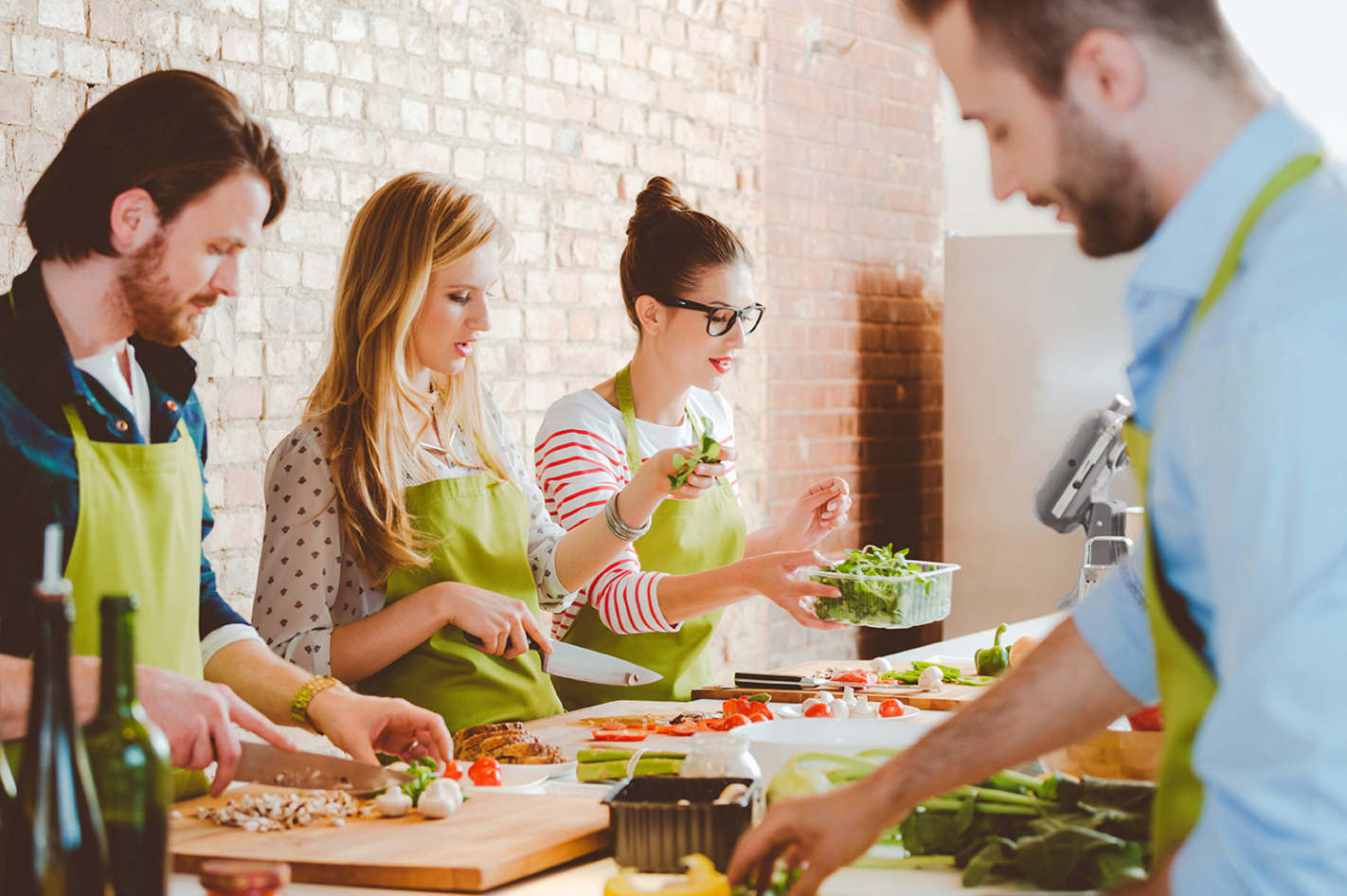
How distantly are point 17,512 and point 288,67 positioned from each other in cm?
194

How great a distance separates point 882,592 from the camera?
8.70ft

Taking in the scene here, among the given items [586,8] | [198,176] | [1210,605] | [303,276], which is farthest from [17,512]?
[586,8]

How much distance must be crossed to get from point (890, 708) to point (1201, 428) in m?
1.56

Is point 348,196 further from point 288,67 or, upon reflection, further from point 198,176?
point 198,176

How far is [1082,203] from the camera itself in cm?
99

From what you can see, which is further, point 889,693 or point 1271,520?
point 889,693

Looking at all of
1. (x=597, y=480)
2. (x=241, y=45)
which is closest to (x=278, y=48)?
(x=241, y=45)

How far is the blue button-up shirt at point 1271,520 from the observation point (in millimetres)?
786

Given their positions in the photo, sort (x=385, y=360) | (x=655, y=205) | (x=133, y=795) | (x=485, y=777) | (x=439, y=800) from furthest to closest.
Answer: (x=655, y=205) → (x=385, y=360) → (x=485, y=777) → (x=439, y=800) → (x=133, y=795)

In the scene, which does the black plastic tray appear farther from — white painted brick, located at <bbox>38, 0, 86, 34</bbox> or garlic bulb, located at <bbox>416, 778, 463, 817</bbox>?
white painted brick, located at <bbox>38, 0, 86, 34</bbox>

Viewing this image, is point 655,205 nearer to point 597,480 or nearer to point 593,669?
point 597,480

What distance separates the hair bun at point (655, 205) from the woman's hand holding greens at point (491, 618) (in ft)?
4.00

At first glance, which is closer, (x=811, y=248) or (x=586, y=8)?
(x=586, y=8)

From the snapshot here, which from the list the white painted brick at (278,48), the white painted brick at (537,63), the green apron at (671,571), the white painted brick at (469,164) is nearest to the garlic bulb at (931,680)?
the green apron at (671,571)
